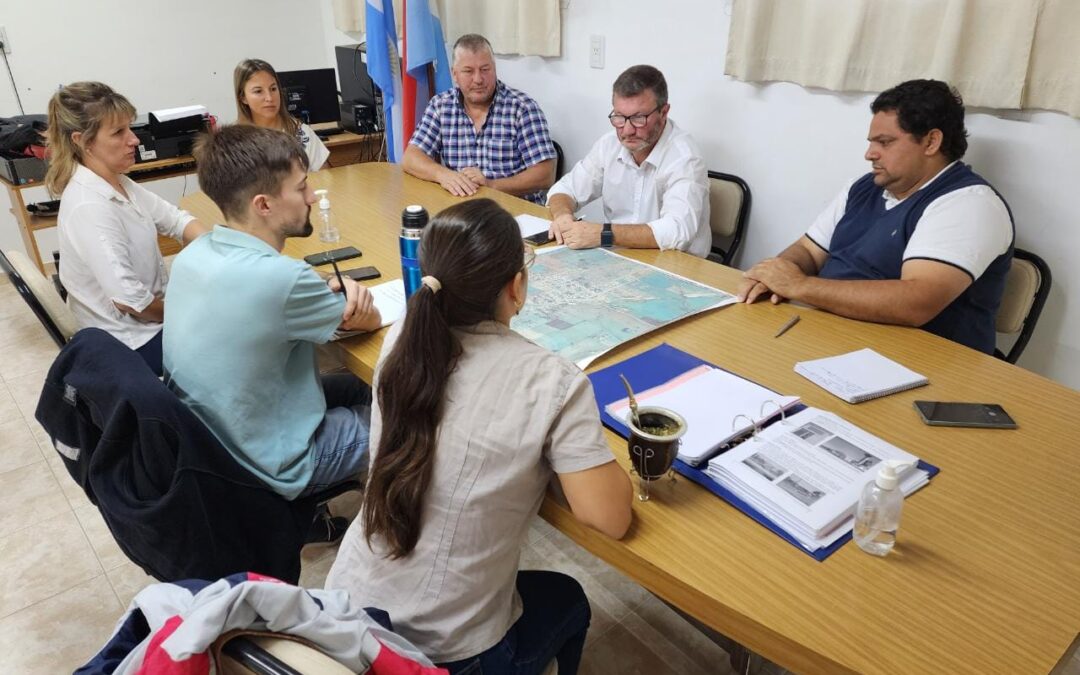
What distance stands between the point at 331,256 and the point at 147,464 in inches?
37.1

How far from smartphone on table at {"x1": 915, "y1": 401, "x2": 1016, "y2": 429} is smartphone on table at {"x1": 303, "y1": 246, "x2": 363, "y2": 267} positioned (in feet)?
5.05

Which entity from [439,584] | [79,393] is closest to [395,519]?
[439,584]

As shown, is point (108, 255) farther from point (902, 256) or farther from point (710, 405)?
point (902, 256)

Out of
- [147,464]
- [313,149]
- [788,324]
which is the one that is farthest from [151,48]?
[788,324]

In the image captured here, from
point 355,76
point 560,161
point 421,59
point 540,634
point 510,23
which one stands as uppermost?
point 510,23

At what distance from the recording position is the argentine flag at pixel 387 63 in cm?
347

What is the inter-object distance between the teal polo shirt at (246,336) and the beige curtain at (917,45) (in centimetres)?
180

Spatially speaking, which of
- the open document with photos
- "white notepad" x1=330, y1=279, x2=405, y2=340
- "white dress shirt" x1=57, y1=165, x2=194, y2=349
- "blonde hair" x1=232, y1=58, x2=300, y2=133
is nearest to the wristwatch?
"white notepad" x1=330, y1=279, x2=405, y2=340

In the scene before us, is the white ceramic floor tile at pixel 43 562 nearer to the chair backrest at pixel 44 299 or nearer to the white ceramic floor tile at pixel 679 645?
the chair backrest at pixel 44 299

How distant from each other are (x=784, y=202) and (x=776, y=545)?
75.2 inches

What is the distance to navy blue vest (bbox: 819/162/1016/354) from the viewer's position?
1759 mm

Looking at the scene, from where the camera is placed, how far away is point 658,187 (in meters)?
2.43

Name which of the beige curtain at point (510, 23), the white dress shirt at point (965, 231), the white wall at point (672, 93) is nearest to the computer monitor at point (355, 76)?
the beige curtain at point (510, 23)

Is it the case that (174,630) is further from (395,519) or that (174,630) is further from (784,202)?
(784,202)
